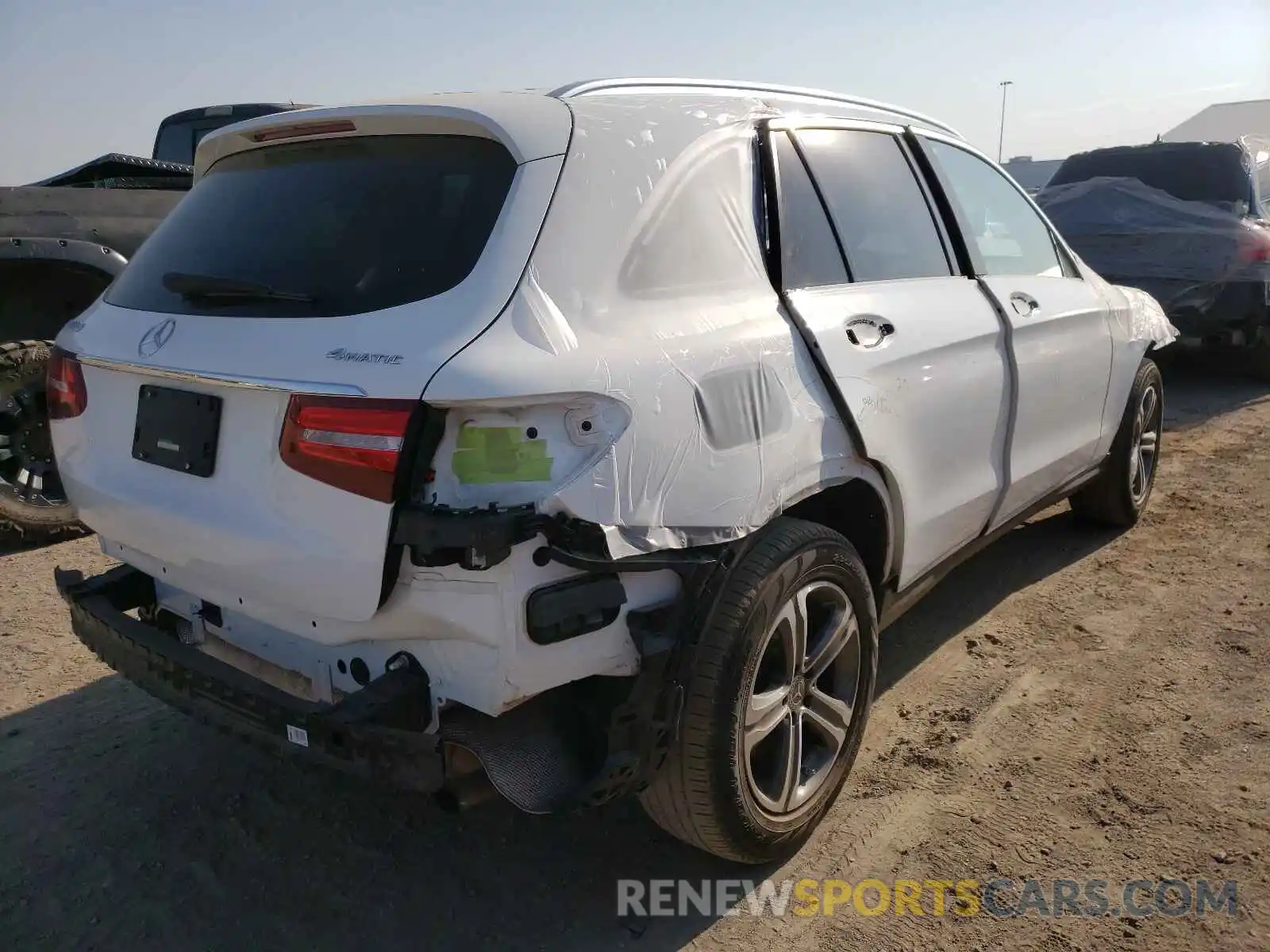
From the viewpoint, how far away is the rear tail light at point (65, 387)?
2623 mm

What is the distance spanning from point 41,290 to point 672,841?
14.3 feet

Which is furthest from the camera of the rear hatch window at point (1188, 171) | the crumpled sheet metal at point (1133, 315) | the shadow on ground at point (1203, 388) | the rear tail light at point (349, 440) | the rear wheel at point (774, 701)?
the rear hatch window at point (1188, 171)

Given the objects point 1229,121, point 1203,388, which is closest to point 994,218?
point 1203,388

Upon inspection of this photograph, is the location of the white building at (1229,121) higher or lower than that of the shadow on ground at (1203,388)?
higher

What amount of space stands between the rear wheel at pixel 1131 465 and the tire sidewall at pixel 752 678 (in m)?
2.54

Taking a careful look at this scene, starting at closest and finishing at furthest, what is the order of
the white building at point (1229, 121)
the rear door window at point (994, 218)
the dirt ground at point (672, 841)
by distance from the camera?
the dirt ground at point (672, 841) → the rear door window at point (994, 218) → the white building at point (1229, 121)

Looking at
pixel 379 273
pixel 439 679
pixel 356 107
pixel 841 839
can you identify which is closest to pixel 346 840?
pixel 439 679

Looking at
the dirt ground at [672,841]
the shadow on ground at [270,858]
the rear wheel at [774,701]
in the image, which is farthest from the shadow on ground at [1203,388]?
the shadow on ground at [270,858]

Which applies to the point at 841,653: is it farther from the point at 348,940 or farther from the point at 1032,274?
the point at 1032,274

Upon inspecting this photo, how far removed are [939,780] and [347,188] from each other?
2.31m

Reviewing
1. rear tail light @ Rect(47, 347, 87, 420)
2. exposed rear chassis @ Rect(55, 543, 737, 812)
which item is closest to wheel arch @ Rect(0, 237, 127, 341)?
rear tail light @ Rect(47, 347, 87, 420)

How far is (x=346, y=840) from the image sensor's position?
9.02 ft

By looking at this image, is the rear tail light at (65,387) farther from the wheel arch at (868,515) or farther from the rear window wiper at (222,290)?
the wheel arch at (868,515)

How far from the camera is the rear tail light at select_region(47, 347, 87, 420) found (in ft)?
8.61
